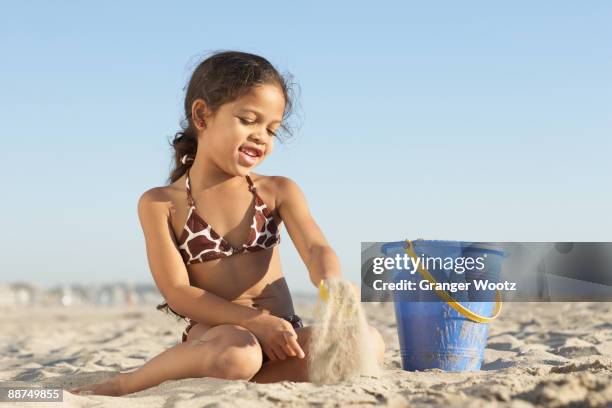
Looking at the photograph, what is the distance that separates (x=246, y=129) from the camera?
2.61 metres

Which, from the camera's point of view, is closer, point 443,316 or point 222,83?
point 222,83

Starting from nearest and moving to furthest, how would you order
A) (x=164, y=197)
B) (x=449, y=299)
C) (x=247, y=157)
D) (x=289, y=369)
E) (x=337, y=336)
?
(x=337, y=336) < (x=289, y=369) < (x=247, y=157) < (x=164, y=197) < (x=449, y=299)

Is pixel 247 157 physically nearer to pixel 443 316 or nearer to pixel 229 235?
pixel 229 235

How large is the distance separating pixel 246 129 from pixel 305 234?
0.44 m

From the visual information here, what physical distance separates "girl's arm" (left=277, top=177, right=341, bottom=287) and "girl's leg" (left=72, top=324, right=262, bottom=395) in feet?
1.01

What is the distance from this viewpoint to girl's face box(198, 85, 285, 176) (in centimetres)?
260

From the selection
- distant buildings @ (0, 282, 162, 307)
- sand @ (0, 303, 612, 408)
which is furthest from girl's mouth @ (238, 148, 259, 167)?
distant buildings @ (0, 282, 162, 307)

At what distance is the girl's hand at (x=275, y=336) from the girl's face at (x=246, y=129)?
1.83 feet

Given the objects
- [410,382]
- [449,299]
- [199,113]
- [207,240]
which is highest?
[199,113]

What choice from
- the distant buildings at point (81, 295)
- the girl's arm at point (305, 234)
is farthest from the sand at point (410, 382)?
the distant buildings at point (81, 295)

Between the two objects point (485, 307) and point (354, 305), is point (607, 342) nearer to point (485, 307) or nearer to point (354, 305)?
point (485, 307)

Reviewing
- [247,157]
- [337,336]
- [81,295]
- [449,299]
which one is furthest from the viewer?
[81,295]

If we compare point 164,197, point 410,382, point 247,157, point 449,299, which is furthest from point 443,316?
point 164,197

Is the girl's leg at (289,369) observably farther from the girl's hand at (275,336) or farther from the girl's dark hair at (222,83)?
the girl's dark hair at (222,83)
